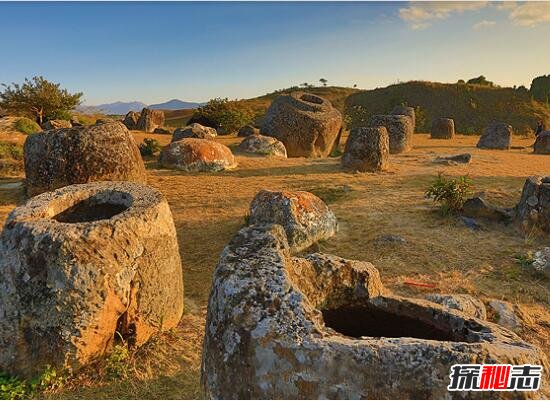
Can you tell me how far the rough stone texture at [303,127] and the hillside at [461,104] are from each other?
20.1m

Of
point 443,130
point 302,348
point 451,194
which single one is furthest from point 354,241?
point 443,130

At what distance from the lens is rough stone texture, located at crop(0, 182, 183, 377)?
3910 mm

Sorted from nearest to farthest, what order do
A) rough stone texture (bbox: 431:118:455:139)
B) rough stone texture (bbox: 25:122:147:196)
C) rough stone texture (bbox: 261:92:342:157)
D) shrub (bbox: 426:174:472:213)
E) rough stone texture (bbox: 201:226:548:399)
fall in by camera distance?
rough stone texture (bbox: 201:226:548:399) → rough stone texture (bbox: 25:122:147:196) → shrub (bbox: 426:174:472:213) → rough stone texture (bbox: 261:92:342:157) → rough stone texture (bbox: 431:118:455:139)

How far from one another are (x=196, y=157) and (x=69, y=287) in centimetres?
1029

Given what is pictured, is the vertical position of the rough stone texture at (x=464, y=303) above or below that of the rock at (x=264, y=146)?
below

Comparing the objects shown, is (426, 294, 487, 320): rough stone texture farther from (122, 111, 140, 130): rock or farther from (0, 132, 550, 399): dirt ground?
(122, 111, 140, 130): rock

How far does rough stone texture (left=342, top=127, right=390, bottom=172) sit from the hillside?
77.2 feet

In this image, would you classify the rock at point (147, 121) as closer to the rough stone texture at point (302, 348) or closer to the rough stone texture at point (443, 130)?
the rough stone texture at point (443, 130)

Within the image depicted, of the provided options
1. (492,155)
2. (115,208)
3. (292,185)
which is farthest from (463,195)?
(492,155)

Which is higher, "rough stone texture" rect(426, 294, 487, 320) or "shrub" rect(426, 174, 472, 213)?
"shrub" rect(426, 174, 472, 213)

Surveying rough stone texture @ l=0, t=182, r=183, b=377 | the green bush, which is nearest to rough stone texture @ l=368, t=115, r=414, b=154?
the green bush

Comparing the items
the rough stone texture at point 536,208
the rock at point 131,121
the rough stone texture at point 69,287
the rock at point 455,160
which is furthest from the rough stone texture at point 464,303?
the rock at point 131,121

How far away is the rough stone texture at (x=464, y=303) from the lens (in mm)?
5215

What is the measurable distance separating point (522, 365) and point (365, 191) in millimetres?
9409
